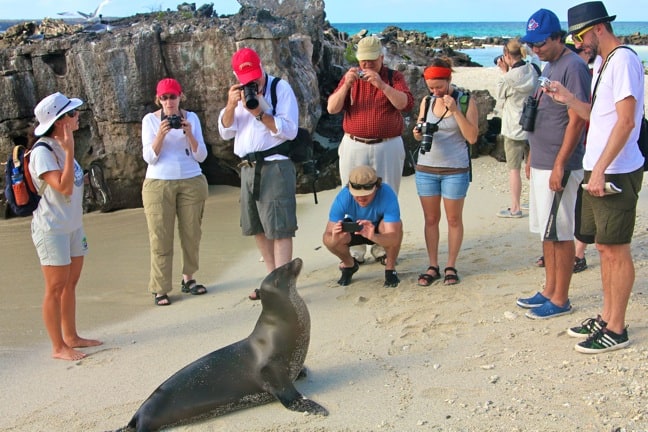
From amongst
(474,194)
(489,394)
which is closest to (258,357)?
(489,394)

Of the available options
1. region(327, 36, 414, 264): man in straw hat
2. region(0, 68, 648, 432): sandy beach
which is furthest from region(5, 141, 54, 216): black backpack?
region(327, 36, 414, 264): man in straw hat

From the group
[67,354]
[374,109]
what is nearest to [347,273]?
[374,109]

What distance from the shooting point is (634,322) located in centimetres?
454

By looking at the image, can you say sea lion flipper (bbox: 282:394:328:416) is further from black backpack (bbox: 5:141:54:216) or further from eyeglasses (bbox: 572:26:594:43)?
eyeglasses (bbox: 572:26:594:43)

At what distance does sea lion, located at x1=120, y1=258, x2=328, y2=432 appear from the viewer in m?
3.90

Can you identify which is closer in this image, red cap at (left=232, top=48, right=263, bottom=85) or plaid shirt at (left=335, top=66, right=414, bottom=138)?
red cap at (left=232, top=48, right=263, bottom=85)

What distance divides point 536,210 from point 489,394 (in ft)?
5.71

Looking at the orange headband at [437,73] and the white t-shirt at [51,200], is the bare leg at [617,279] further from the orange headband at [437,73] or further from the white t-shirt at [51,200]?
the white t-shirt at [51,200]

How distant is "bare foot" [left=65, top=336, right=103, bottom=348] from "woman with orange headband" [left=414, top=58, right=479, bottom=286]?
8.52 feet

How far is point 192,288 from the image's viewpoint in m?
6.22

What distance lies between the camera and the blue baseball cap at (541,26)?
446 centimetres

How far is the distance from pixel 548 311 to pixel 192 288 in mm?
3052

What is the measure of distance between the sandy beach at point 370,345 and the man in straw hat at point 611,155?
304 mm

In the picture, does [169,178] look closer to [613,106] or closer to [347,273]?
[347,273]
